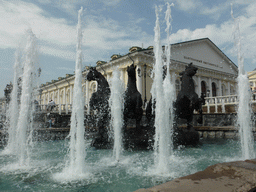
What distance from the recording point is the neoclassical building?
77.4 ft

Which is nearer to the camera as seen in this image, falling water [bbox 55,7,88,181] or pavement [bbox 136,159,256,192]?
pavement [bbox 136,159,256,192]

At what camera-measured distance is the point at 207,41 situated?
3166 centimetres

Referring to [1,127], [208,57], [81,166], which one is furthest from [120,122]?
[208,57]

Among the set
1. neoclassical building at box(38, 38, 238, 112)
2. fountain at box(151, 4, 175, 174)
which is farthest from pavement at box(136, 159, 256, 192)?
neoclassical building at box(38, 38, 238, 112)

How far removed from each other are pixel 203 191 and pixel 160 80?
353cm

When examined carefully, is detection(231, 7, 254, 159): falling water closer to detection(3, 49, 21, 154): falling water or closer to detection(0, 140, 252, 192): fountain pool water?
detection(0, 140, 252, 192): fountain pool water

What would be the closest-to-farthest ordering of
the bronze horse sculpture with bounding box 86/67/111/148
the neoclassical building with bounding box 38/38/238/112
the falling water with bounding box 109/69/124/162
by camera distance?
the falling water with bounding box 109/69/124/162, the bronze horse sculpture with bounding box 86/67/111/148, the neoclassical building with bounding box 38/38/238/112

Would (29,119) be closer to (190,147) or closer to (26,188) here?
(26,188)

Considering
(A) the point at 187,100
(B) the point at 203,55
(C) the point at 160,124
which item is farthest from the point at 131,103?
(B) the point at 203,55

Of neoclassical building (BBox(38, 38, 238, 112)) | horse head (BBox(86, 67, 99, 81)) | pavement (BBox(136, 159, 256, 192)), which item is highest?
neoclassical building (BBox(38, 38, 238, 112))

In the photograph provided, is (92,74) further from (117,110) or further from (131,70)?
(117,110)

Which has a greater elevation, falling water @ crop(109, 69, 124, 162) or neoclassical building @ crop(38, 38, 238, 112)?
neoclassical building @ crop(38, 38, 238, 112)

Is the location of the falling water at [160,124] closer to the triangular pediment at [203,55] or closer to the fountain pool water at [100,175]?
the fountain pool water at [100,175]

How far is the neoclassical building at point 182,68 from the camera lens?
2359 cm
